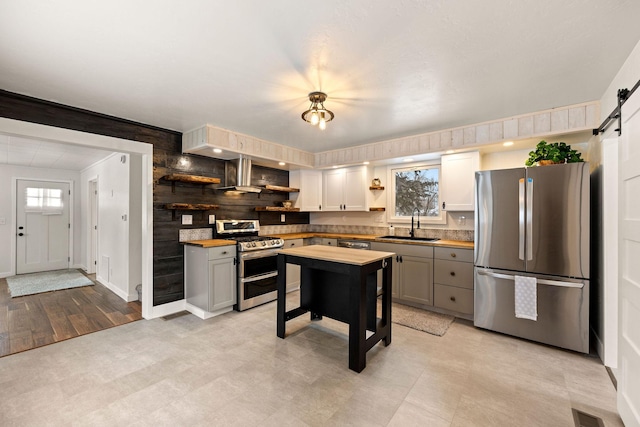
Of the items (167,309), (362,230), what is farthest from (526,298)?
(167,309)

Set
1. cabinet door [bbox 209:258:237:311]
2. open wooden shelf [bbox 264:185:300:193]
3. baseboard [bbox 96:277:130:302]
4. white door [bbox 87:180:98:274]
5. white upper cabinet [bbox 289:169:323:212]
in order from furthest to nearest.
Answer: white door [bbox 87:180:98:274], white upper cabinet [bbox 289:169:323:212], open wooden shelf [bbox 264:185:300:193], baseboard [bbox 96:277:130:302], cabinet door [bbox 209:258:237:311]

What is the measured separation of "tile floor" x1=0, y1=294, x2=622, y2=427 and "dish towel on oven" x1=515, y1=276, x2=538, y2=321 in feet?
1.02

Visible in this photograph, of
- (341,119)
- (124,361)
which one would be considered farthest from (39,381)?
(341,119)

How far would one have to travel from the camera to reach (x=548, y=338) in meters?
2.79

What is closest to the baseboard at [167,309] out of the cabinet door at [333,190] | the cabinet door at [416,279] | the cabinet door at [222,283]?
the cabinet door at [222,283]

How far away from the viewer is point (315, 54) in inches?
75.6

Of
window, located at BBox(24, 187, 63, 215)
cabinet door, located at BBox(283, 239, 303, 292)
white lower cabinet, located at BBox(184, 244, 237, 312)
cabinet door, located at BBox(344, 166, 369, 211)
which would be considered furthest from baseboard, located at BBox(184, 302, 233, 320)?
window, located at BBox(24, 187, 63, 215)

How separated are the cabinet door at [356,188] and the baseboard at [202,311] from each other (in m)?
2.50

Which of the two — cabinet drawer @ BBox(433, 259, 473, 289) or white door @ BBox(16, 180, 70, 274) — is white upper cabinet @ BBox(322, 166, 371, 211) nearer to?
cabinet drawer @ BBox(433, 259, 473, 289)

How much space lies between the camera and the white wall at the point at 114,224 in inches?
169

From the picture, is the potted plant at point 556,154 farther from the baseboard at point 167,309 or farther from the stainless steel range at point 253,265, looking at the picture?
the baseboard at point 167,309

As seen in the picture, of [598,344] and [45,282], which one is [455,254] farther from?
[45,282]

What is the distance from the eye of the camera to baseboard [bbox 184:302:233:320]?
3.54 m

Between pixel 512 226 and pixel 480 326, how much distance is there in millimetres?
1184
